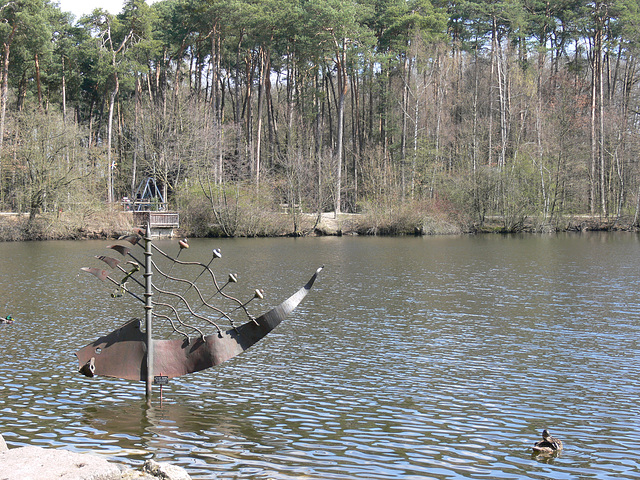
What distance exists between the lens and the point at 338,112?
50906 millimetres

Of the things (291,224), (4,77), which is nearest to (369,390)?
(291,224)

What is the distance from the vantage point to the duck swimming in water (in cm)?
659

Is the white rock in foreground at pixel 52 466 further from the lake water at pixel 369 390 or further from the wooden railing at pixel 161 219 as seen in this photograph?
the wooden railing at pixel 161 219

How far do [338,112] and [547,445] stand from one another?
150ft

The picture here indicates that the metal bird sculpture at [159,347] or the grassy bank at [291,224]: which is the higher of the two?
the grassy bank at [291,224]

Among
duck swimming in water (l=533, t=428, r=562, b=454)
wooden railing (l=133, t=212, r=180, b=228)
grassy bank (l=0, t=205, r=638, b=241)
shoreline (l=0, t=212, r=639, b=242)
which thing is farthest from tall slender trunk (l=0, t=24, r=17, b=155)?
duck swimming in water (l=533, t=428, r=562, b=454)

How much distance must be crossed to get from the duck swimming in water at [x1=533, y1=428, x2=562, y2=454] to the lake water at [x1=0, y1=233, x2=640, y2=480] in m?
0.12

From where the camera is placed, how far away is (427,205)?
1838 inches

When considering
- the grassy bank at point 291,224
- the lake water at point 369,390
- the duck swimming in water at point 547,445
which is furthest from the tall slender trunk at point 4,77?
the duck swimming in water at point 547,445

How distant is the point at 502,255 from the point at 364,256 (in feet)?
20.7

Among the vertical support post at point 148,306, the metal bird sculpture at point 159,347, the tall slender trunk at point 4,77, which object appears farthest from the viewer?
the tall slender trunk at point 4,77

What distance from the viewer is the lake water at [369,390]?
6586 mm

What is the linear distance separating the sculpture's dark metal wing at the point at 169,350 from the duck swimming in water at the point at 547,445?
323cm

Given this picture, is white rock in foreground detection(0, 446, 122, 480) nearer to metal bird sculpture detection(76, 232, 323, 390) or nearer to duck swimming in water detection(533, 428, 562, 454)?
metal bird sculpture detection(76, 232, 323, 390)
